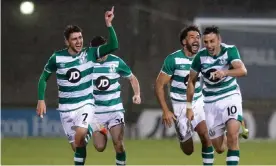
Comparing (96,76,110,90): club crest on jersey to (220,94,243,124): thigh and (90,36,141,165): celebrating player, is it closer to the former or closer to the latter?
(90,36,141,165): celebrating player

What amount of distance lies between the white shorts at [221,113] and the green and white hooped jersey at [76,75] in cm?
167

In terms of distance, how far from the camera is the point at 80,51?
13305 mm

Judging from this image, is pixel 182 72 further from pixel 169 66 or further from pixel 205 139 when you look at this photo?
pixel 205 139

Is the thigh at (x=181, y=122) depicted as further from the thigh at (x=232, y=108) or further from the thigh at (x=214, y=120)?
the thigh at (x=232, y=108)

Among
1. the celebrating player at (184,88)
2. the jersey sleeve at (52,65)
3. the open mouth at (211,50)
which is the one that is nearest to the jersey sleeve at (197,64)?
the open mouth at (211,50)

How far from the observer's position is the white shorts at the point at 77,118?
43.0ft

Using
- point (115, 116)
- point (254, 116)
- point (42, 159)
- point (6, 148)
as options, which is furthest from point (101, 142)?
point (254, 116)

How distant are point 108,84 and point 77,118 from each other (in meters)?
1.30

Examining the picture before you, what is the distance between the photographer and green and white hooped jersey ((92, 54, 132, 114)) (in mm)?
14273

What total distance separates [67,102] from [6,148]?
734cm

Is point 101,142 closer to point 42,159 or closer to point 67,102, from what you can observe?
point 67,102

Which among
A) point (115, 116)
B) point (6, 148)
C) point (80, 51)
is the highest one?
point (80, 51)

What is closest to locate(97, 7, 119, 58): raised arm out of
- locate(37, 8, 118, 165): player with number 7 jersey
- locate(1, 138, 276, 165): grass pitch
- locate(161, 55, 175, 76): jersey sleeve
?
locate(37, 8, 118, 165): player with number 7 jersey

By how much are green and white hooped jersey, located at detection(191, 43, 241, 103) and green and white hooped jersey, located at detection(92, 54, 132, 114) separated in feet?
5.80
